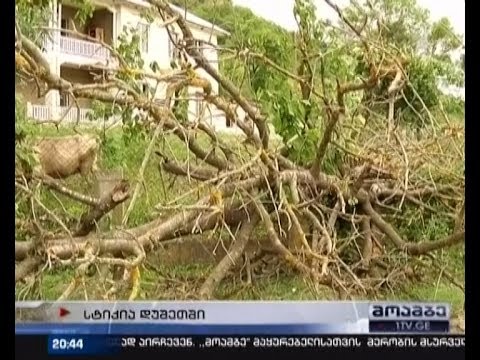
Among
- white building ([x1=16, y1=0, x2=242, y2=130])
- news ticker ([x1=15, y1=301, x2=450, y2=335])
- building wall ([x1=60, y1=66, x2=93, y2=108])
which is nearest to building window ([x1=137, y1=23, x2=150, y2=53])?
white building ([x1=16, y1=0, x2=242, y2=130])

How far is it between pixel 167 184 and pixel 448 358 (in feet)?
1.95

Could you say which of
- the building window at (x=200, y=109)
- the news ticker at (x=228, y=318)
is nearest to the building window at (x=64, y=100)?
the building window at (x=200, y=109)

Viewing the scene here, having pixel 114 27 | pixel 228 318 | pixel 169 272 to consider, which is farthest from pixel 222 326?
pixel 114 27

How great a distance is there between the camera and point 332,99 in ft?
4.95

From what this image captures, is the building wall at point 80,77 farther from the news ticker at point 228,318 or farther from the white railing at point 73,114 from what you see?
the news ticker at point 228,318

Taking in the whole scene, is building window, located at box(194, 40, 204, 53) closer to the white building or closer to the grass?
the white building

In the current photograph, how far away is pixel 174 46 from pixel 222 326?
0.52m

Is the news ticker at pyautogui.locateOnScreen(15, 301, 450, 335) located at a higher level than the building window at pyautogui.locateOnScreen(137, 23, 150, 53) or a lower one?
lower

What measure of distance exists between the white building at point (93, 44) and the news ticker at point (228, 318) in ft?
1.15

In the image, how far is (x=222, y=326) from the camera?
1.43 meters

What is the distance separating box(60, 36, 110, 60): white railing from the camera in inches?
58.1

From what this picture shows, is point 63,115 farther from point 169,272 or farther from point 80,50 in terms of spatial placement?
point 169,272

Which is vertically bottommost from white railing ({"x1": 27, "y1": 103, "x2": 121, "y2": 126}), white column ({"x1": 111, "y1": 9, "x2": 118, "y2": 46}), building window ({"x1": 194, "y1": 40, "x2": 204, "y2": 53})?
white railing ({"x1": 27, "y1": 103, "x2": 121, "y2": 126})

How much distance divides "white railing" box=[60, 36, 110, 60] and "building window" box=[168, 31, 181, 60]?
115 mm
